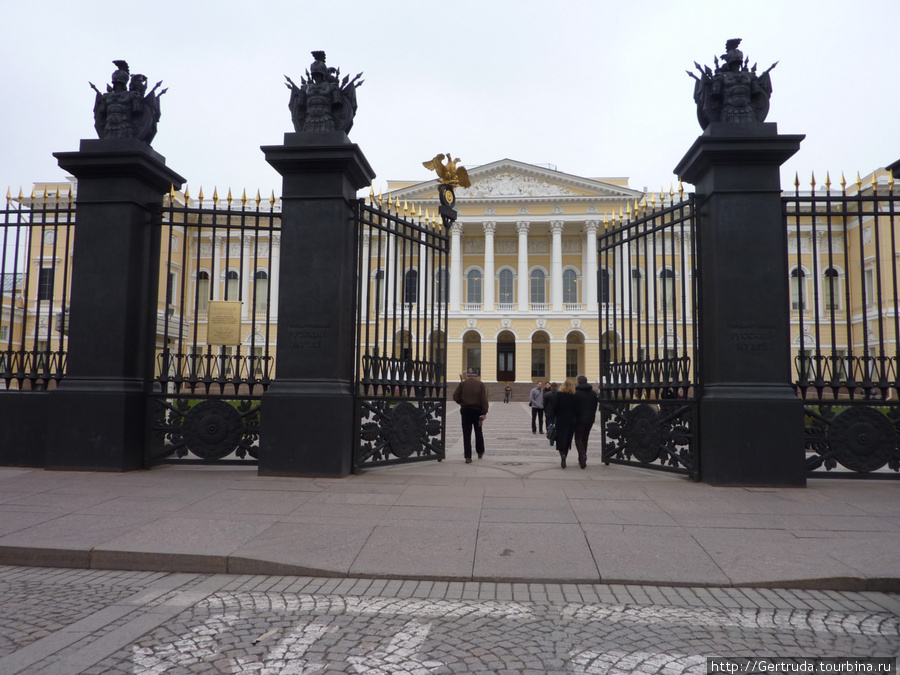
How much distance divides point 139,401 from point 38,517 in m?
2.87

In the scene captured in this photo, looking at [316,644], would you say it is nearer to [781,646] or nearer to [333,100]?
[781,646]

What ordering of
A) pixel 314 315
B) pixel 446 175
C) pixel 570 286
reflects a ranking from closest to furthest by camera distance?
pixel 314 315 → pixel 446 175 → pixel 570 286

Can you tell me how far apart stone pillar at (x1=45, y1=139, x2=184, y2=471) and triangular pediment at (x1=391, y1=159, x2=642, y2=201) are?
137 ft

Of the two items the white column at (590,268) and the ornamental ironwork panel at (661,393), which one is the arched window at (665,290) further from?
the white column at (590,268)

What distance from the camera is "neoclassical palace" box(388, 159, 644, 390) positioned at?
4981cm

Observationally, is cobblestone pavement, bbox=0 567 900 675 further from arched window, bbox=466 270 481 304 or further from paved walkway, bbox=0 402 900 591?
arched window, bbox=466 270 481 304

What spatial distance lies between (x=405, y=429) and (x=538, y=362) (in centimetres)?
4491

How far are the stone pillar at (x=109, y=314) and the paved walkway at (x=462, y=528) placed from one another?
0.49 m

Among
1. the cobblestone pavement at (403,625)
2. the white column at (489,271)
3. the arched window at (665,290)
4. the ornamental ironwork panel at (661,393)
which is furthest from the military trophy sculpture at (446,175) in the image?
the white column at (489,271)

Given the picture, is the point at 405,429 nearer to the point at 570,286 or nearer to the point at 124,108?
the point at 124,108

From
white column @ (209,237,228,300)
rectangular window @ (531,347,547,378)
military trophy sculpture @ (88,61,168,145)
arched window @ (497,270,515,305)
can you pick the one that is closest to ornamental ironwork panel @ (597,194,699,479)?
white column @ (209,237,228,300)

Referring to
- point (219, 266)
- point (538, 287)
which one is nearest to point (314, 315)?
point (219, 266)

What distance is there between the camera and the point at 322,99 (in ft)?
27.0

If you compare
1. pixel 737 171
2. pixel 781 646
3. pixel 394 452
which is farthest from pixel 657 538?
pixel 737 171
